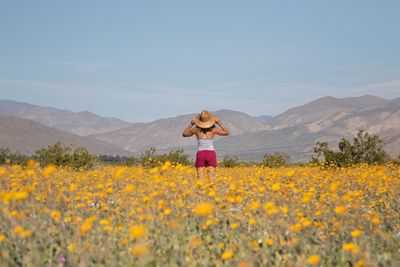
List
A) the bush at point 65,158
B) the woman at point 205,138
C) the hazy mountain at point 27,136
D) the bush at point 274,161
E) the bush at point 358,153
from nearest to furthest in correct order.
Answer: the woman at point 205,138, the bush at point 65,158, the bush at point 358,153, the bush at point 274,161, the hazy mountain at point 27,136

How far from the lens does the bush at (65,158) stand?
891 inches

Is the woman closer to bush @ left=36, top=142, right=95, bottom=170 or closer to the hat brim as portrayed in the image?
the hat brim

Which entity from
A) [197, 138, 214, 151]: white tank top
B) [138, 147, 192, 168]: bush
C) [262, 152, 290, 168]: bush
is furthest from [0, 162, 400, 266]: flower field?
[262, 152, 290, 168]: bush

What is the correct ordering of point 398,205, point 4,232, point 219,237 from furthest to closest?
point 398,205 → point 219,237 → point 4,232

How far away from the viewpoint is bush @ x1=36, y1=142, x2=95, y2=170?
22641mm

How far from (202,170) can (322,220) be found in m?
4.82

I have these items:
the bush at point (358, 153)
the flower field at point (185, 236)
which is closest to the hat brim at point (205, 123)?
the flower field at point (185, 236)

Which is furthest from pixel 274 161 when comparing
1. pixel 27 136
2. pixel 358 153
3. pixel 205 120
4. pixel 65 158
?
pixel 27 136

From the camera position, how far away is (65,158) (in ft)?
75.8

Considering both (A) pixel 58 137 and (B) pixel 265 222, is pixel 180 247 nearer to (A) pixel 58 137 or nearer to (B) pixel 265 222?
(B) pixel 265 222

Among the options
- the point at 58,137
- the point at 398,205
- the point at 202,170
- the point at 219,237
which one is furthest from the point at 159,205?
the point at 58,137

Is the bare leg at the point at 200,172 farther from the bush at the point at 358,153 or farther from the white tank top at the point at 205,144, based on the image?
the bush at the point at 358,153

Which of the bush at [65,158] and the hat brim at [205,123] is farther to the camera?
the bush at [65,158]

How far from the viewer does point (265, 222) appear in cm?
567
